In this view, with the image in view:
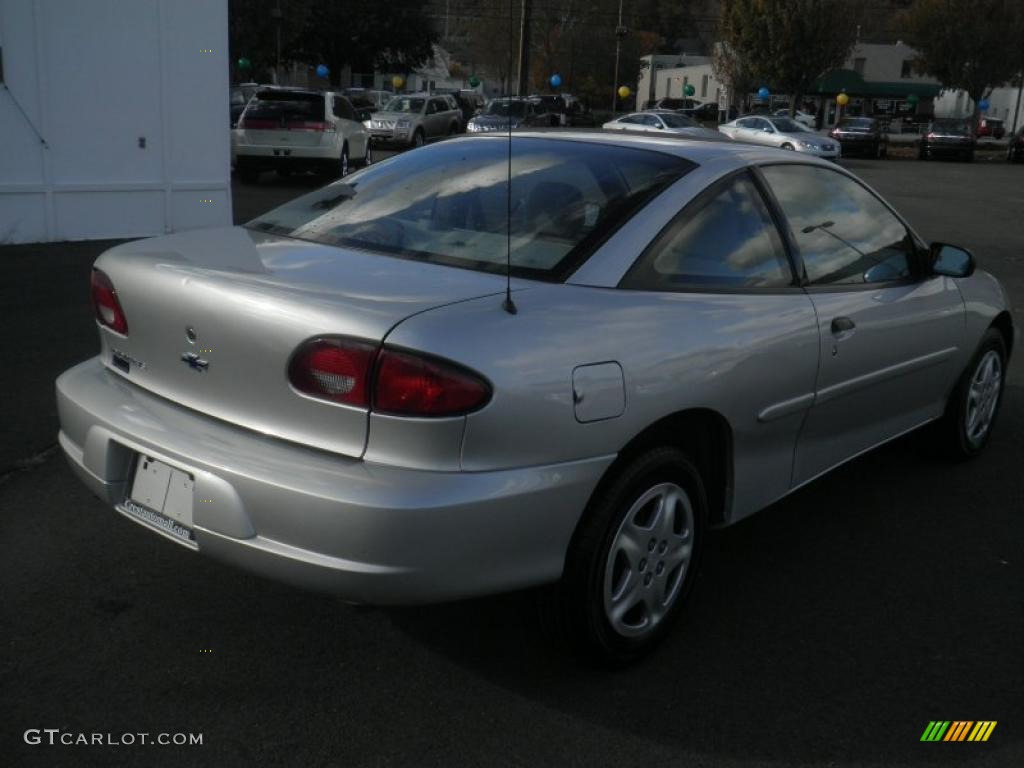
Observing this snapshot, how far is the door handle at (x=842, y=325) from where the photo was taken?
3.78m

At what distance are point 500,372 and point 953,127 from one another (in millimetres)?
41762

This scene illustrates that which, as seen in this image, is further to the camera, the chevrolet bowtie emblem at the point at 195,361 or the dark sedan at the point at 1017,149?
the dark sedan at the point at 1017,149

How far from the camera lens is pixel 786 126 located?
32.4 m

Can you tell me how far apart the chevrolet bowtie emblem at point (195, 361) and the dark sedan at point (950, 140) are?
41.2 meters

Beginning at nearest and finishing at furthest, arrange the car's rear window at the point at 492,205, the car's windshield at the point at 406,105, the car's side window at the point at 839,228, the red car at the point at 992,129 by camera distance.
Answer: the car's rear window at the point at 492,205, the car's side window at the point at 839,228, the car's windshield at the point at 406,105, the red car at the point at 992,129

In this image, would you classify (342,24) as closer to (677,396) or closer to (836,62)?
(836,62)

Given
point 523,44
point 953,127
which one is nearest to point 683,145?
point 523,44

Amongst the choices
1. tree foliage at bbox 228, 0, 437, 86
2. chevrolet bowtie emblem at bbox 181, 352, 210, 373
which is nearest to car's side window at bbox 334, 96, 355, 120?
chevrolet bowtie emblem at bbox 181, 352, 210, 373

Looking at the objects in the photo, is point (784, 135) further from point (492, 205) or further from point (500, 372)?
point (500, 372)

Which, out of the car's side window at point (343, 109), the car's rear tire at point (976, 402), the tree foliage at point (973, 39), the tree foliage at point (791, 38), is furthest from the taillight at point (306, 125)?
the tree foliage at point (973, 39)

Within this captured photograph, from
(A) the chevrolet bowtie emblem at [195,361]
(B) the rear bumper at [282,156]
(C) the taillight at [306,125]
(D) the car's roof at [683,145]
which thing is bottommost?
(B) the rear bumper at [282,156]

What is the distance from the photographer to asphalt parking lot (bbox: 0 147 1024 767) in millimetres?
Answer: 2805

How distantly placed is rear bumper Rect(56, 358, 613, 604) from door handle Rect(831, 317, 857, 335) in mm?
1327

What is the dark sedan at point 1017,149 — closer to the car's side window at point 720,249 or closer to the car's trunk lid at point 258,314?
the car's side window at point 720,249
